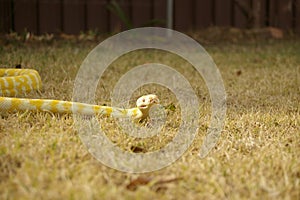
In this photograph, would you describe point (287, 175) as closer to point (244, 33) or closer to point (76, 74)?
point (76, 74)

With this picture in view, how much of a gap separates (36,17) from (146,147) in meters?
6.11

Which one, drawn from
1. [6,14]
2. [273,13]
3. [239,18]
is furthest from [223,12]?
[6,14]

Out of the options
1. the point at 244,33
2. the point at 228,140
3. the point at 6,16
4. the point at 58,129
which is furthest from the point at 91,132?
the point at 244,33

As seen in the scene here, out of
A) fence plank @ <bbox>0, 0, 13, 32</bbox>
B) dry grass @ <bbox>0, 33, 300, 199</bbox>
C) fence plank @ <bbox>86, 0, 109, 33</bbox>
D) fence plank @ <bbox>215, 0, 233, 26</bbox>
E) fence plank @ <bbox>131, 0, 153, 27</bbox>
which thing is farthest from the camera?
fence plank @ <bbox>215, 0, 233, 26</bbox>

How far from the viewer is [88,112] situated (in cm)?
288

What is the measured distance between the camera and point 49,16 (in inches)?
320

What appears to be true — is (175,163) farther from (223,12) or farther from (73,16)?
(223,12)

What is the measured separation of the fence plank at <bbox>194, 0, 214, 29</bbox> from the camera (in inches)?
360

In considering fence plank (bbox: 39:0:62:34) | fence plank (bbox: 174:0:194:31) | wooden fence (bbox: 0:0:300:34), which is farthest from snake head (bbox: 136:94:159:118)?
fence plank (bbox: 174:0:194:31)

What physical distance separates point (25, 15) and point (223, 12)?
3366mm

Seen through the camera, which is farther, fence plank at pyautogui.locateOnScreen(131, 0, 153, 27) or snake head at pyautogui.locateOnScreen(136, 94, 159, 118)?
fence plank at pyautogui.locateOnScreen(131, 0, 153, 27)

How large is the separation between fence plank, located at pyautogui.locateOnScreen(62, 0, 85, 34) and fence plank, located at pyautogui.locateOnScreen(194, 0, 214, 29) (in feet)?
6.48

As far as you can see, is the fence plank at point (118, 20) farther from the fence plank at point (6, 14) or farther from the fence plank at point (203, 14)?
the fence plank at point (6, 14)

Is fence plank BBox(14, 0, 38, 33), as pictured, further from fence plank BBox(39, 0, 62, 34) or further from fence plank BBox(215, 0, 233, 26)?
fence plank BBox(215, 0, 233, 26)
